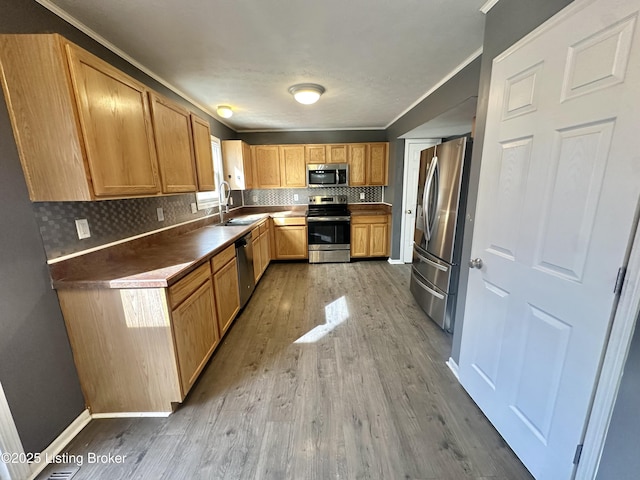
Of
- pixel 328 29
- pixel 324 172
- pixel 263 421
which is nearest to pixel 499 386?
pixel 263 421

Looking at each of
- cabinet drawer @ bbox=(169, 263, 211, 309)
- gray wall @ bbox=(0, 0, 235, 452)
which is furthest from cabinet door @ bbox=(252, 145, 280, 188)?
gray wall @ bbox=(0, 0, 235, 452)

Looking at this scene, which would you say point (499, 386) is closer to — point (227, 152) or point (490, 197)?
point (490, 197)

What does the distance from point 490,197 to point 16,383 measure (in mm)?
2597

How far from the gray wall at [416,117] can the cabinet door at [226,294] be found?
2.56 m

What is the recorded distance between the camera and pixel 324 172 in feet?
15.1

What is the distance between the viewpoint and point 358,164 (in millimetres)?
4668

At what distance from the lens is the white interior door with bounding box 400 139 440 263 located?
4180mm

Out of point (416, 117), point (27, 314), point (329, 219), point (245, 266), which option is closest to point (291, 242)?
point (329, 219)

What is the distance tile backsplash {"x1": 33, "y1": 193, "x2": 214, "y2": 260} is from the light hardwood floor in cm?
111

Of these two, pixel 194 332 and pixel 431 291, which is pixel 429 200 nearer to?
pixel 431 291

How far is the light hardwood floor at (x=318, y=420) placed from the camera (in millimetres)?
1309

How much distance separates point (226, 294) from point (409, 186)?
3.33 metres

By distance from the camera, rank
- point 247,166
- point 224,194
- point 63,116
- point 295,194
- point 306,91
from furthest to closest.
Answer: point 295,194 < point 247,166 < point 224,194 < point 306,91 < point 63,116

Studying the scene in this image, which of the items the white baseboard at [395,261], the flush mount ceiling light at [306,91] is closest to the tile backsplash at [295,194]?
the white baseboard at [395,261]
